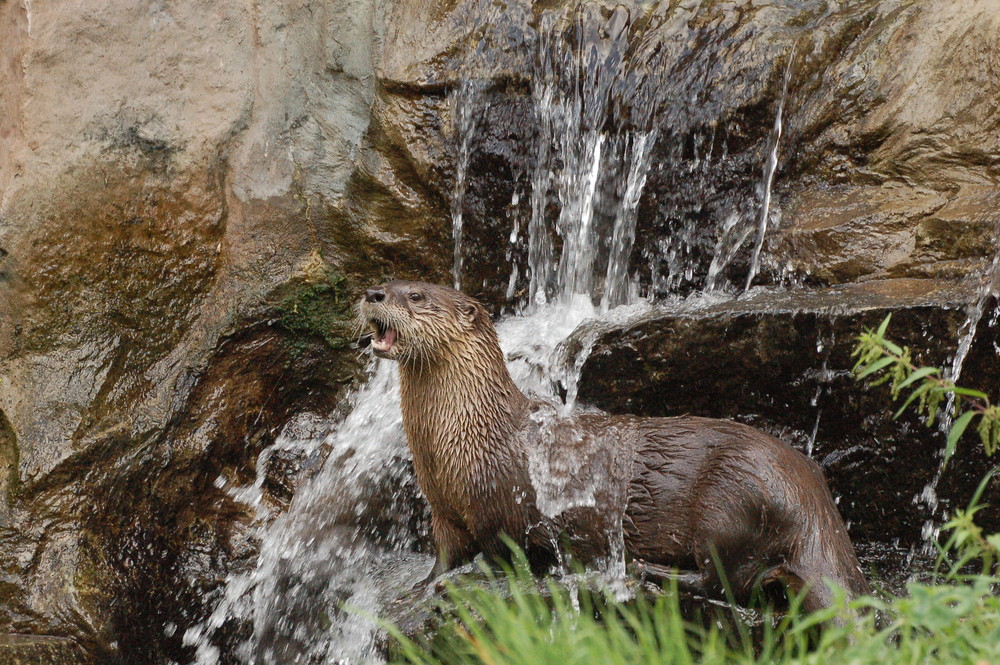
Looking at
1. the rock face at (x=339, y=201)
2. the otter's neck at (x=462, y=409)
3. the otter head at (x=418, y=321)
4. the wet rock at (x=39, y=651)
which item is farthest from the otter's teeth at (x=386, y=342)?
the wet rock at (x=39, y=651)

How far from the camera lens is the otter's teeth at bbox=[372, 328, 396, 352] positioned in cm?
341

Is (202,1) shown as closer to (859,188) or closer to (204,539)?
(204,539)

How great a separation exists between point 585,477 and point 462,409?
1.49 feet

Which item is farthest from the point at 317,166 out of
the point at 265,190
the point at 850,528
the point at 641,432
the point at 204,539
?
the point at 850,528

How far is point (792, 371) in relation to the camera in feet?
11.9

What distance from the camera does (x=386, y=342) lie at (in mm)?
3436

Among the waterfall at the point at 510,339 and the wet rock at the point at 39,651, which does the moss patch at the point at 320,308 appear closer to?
the waterfall at the point at 510,339

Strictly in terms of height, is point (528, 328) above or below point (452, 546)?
above

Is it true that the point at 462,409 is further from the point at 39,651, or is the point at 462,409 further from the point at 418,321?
the point at 39,651

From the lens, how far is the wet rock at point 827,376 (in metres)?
3.44

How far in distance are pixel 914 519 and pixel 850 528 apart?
220 millimetres

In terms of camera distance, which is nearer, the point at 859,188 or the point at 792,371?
the point at 792,371

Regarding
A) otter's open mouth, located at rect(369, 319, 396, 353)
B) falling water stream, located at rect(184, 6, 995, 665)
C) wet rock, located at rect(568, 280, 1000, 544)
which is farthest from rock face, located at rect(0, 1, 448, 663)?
wet rock, located at rect(568, 280, 1000, 544)

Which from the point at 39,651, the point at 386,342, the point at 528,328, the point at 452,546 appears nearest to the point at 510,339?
the point at 528,328
